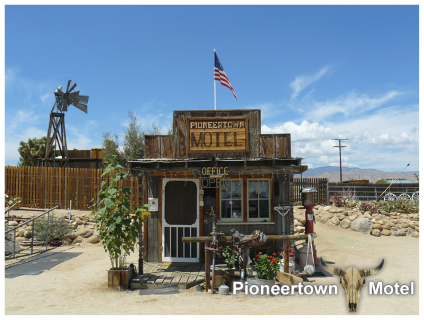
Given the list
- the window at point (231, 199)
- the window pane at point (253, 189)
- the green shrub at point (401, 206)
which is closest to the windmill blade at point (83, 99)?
the window at point (231, 199)

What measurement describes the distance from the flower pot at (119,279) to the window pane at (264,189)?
397 cm

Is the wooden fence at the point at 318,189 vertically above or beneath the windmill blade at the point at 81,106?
beneath

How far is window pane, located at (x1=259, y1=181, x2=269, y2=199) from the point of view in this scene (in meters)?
9.04

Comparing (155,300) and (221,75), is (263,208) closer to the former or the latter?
(155,300)

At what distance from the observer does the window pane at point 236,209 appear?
355 inches

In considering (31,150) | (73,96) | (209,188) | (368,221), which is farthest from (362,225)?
(31,150)

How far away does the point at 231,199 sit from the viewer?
905cm

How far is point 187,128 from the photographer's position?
9.29 m

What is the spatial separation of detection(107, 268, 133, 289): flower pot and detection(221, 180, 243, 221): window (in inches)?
117

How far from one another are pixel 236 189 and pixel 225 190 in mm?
303

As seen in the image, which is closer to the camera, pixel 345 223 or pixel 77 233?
pixel 77 233

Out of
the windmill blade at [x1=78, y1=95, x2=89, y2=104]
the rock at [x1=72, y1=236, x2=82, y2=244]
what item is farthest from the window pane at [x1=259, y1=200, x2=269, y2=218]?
the windmill blade at [x1=78, y1=95, x2=89, y2=104]

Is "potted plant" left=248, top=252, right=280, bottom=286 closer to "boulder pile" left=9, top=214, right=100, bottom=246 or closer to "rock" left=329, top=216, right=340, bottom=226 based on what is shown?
"boulder pile" left=9, top=214, right=100, bottom=246

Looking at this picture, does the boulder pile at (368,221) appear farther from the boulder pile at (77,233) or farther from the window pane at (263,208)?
the boulder pile at (77,233)
